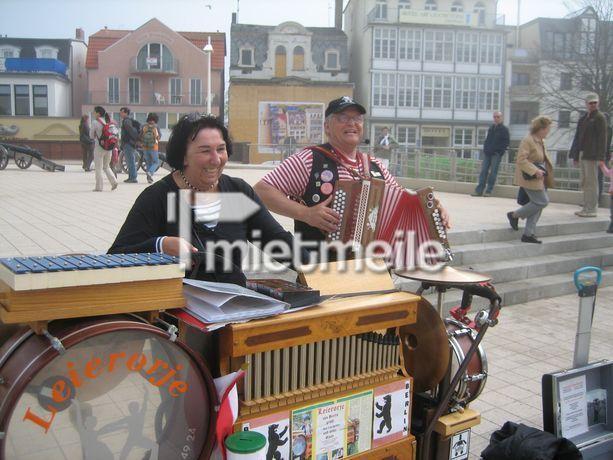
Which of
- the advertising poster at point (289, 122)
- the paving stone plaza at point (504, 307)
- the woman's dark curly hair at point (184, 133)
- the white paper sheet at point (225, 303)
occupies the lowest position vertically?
the paving stone plaza at point (504, 307)

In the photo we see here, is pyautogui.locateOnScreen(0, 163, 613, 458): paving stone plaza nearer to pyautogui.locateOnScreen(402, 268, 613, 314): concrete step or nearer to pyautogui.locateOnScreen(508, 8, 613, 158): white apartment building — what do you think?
pyautogui.locateOnScreen(402, 268, 613, 314): concrete step

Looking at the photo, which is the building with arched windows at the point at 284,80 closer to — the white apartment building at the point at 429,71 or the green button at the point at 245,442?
the white apartment building at the point at 429,71

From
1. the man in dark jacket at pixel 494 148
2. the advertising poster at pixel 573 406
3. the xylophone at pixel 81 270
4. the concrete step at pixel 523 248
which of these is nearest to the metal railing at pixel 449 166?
the man in dark jacket at pixel 494 148

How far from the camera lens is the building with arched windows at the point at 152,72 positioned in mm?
44156

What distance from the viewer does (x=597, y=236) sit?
8.71 meters

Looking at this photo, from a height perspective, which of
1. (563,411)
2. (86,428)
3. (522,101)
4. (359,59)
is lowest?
(563,411)

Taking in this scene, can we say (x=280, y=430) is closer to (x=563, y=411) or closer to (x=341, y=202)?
(x=341, y=202)

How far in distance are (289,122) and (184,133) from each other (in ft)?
136

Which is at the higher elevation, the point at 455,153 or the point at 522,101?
the point at 522,101

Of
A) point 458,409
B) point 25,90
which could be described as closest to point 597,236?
point 458,409

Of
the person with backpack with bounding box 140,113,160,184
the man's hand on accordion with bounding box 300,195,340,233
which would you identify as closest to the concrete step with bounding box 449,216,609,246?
the man's hand on accordion with bounding box 300,195,340,233

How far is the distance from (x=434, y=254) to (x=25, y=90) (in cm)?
4751

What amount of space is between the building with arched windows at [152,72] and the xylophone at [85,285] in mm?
43526

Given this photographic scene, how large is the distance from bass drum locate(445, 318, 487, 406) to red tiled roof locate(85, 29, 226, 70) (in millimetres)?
44457
